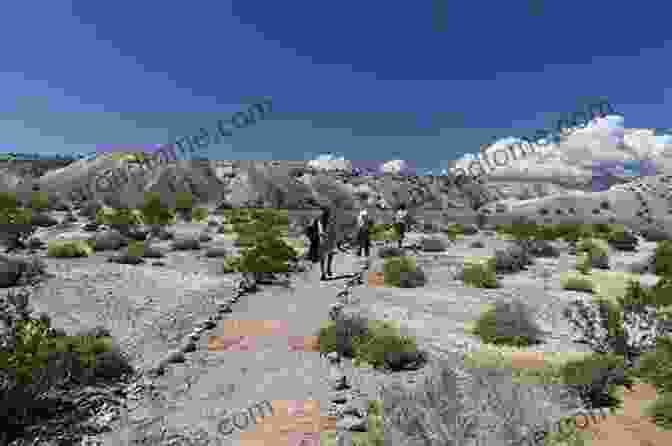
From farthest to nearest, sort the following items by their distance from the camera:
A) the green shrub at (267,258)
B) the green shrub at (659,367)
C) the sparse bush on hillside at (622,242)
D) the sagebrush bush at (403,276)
Result: the sparse bush on hillside at (622,242)
the sagebrush bush at (403,276)
the green shrub at (267,258)
the green shrub at (659,367)

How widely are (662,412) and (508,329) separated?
3.33m

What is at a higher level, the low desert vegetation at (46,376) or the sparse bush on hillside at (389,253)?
the sparse bush on hillside at (389,253)

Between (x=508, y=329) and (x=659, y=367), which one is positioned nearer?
(x=659, y=367)

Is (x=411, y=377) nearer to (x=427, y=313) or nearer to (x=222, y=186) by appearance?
(x=427, y=313)

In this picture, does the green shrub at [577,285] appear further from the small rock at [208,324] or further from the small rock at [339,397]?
the small rock at [208,324]

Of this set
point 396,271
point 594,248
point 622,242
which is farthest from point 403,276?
point 622,242

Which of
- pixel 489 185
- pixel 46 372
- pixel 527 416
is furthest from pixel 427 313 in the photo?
pixel 489 185

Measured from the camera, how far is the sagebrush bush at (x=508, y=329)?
28.4 ft

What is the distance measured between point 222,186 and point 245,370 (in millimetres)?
66765

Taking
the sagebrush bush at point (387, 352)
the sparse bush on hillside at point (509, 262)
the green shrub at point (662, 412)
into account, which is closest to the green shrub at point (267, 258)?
the sagebrush bush at point (387, 352)

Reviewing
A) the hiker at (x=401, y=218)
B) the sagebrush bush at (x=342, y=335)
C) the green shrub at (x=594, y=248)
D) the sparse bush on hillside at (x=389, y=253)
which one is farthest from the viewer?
the hiker at (x=401, y=218)

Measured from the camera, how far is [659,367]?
661cm

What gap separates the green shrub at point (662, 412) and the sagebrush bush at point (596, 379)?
40 centimetres

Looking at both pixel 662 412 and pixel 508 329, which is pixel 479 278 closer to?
pixel 508 329
